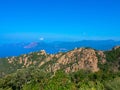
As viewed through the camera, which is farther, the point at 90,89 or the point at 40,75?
the point at 40,75

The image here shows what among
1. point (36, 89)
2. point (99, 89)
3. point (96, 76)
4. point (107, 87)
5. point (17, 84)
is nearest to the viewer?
point (36, 89)

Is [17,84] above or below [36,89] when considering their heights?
below

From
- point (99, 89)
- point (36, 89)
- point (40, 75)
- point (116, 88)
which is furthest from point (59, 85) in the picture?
point (40, 75)

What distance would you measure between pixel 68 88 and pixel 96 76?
232ft

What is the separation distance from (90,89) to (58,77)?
308 inches

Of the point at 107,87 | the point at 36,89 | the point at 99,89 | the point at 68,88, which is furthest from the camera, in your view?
the point at 107,87

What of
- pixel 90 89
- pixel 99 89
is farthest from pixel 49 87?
pixel 99 89

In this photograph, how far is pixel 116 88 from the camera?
6488cm

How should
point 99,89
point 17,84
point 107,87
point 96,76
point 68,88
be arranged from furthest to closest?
point 96,76 → point 17,84 → point 107,87 → point 99,89 → point 68,88

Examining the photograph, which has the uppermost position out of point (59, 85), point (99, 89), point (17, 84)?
point (59, 85)

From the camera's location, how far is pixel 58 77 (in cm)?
4897

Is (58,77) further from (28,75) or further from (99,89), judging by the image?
(28,75)

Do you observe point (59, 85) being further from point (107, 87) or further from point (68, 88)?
point (107, 87)

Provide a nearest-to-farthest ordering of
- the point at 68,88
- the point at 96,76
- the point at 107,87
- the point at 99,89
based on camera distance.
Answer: the point at 68,88 → the point at 99,89 → the point at 107,87 → the point at 96,76
